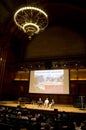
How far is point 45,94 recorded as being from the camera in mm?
8406

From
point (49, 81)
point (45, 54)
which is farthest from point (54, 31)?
point (49, 81)

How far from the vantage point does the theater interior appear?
7.27 meters

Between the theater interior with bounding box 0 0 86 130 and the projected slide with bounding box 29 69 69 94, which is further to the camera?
the projected slide with bounding box 29 69 69 94

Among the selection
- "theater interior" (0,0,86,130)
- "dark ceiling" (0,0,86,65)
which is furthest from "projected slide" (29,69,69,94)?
"dark ceiling" (0,0,86,65)

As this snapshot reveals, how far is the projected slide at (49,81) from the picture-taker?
26.7ft

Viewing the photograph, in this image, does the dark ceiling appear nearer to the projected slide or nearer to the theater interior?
the theater interior

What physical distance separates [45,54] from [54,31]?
1587 millimetres

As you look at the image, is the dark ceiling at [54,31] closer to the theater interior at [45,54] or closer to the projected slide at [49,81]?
the theater interior at [45,54]

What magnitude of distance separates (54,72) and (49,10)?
134 inches

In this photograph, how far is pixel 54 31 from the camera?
923 cm

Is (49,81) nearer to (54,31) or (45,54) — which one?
(45,54)

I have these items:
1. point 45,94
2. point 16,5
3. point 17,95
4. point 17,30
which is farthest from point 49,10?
point 17,95

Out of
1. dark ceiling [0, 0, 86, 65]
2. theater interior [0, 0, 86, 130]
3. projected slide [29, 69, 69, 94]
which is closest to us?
dark ceiling [0, 0, 86, 65]

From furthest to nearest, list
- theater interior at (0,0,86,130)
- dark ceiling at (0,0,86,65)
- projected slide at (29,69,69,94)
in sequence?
projected slide at (29,69,69,94) < theater interior at (0,0,86,130) < dark ceiling at (0,0,86,65)
